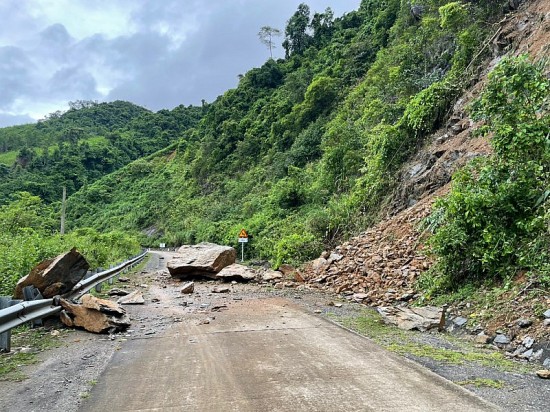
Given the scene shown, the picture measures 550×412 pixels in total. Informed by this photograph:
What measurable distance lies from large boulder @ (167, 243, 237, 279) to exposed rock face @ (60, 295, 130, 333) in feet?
24.5

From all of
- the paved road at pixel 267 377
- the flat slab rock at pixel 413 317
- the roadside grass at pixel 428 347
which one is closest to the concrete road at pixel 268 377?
the paved road at pixel 267 377

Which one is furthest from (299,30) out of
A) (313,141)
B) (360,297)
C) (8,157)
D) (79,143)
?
(8,157)

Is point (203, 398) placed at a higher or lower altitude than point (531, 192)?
lower

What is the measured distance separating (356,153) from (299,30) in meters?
50.5

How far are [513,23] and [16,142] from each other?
124740 mm

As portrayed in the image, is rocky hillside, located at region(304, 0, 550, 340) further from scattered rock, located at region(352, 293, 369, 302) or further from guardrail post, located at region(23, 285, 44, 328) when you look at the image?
guardrail post, located at region(23, 285, 44, 328)

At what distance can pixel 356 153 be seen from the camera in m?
21.5

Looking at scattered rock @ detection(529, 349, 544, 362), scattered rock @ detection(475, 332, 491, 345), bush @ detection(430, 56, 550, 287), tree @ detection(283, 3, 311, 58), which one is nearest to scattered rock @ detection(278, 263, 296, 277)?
bush @ detection(430, 56, 550, 287)

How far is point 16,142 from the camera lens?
112 m

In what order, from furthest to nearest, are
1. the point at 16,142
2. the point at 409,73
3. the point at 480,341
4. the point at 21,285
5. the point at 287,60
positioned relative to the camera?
the point at 16,142, the point at 287,60, the point at 409,73, the point at 21,285, the point at 480,341

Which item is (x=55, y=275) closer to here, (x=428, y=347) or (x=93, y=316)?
(x=93, y=316)

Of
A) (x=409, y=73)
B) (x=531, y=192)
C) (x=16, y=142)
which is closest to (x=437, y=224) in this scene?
(x=531, y=192)

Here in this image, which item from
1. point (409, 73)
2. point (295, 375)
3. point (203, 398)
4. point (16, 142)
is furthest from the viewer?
point (16, 142)

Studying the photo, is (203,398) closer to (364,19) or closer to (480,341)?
(480,341)
